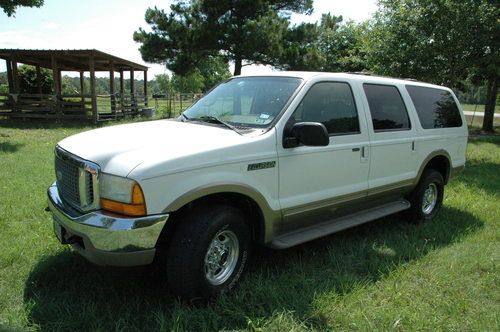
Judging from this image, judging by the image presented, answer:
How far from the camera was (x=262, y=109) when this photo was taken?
153 inches

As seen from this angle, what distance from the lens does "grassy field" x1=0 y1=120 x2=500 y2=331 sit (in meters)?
3.15

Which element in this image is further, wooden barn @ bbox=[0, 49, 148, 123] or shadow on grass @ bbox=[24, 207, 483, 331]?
wooden barn @ bbox=[0, 49, 148, 123]

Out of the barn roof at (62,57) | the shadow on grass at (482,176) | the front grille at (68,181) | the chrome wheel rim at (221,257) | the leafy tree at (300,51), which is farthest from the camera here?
the leafy tree at (300,51)

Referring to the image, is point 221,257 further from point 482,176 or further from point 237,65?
point 237,65

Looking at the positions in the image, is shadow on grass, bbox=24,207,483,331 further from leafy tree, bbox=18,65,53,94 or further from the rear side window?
leafy tree, bbox=18,65,53,94

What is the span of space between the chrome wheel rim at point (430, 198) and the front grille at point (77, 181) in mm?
4238

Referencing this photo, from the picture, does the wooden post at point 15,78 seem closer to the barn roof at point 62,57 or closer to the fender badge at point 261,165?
the barn roof at point 62,57

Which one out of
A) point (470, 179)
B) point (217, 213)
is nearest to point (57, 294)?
point (217, 213)

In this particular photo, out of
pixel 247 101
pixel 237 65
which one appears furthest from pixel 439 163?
pixel 237 65

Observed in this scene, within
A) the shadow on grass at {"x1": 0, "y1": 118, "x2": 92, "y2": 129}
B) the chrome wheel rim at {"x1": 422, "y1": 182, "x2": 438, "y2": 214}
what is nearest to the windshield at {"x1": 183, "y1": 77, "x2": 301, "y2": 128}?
the chrome wheel rim at {"x1": 422, "y1": 182, "x2": 438, "y2": 214}

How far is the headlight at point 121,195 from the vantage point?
2.85m

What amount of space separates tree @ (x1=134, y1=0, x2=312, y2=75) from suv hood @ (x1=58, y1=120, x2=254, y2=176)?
575 inches

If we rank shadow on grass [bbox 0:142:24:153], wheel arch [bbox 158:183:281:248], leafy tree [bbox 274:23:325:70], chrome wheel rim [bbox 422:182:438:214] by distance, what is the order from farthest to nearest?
1. leafy tree [bbox 274:23:325:70]
2. shadow on grass [bbox 0:142:24:153]
3. chrome wheel rim [bbox 422:182:438:214]
4. wheel arch [bbox 158:183:281:248]

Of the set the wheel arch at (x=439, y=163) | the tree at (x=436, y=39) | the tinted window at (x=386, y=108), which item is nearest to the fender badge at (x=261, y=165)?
the tinted window at (x=386, y=108)
